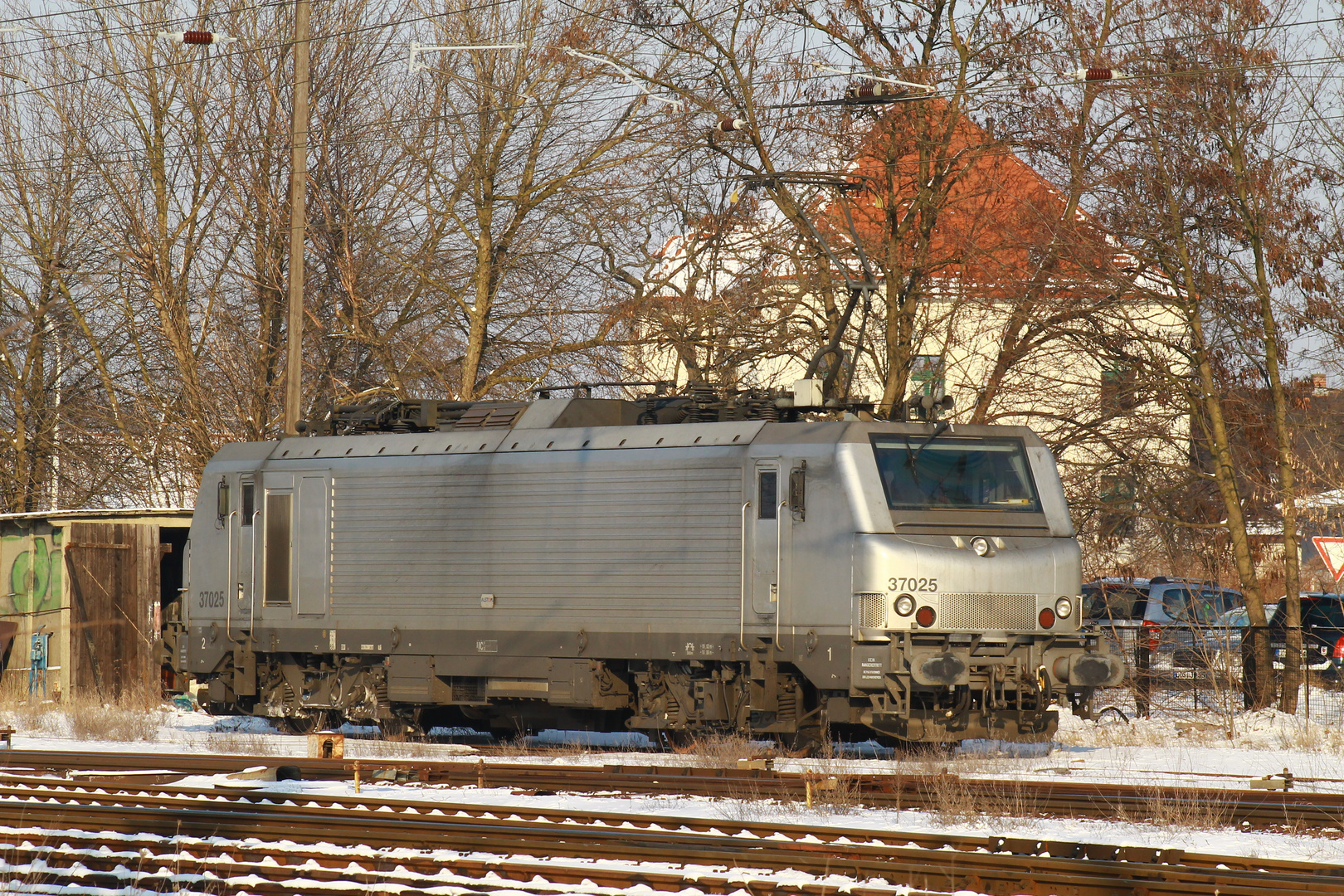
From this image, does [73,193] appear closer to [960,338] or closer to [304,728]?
[304,728]

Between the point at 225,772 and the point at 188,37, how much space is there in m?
10.3

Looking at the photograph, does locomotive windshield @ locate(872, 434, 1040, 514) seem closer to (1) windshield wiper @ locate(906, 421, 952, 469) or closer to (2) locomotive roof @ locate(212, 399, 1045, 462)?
(1) windshield wiper @ locate(906, 421, 952, 469)

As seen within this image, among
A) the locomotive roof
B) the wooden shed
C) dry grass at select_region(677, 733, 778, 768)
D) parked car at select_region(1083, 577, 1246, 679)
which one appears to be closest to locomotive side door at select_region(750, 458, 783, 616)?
the locomotive roof

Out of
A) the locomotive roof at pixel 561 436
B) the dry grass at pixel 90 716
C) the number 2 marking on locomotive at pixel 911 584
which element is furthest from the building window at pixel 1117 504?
the dry grass at pixel 90 716

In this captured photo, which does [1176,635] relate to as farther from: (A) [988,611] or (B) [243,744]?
(B) [243,744]

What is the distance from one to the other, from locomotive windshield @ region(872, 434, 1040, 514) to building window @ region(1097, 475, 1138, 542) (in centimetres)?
479

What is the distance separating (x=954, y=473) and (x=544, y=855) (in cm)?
623

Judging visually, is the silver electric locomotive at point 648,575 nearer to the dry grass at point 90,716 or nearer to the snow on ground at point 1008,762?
the snow on ground at point 1008,762

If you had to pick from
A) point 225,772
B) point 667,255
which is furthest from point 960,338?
point 225,772

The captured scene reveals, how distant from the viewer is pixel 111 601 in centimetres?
2136

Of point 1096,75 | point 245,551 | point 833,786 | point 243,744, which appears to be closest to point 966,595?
point 833,786

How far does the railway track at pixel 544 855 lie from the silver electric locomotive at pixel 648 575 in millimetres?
4040

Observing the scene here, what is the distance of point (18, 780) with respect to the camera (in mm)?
11797

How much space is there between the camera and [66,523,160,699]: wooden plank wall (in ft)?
69.8
